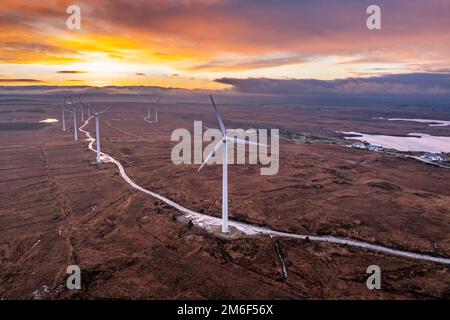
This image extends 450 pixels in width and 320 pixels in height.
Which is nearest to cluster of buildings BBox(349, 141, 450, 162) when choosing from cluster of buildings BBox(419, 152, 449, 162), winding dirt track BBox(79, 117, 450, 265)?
cluster of buildings BBox(419, 152, 449, 162)

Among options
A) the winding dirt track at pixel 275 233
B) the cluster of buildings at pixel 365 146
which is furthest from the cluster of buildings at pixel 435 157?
the winding dirt track at pixel 275 233

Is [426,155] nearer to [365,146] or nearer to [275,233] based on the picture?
[365,146]

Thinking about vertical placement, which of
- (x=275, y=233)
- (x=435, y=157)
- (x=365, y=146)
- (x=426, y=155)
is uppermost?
(x=365, y=146)

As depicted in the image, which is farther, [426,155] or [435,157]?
[426,155]

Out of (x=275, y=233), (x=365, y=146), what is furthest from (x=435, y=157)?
(x=275, y=233)

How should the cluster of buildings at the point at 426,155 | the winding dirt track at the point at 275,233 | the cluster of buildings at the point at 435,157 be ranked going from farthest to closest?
1. the cluster of buildings at the point at 426,155
2. the cluster of buildings at the point at 435,157
3. the winding dirt track at the point at 275,233

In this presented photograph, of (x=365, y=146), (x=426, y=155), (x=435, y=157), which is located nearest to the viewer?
(x=435, y=157)

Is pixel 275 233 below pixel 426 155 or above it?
below

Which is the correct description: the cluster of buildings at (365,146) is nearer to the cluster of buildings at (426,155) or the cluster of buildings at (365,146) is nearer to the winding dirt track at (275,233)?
the cluster of buildings at (426,155)

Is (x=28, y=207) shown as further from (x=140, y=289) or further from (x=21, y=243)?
(x=140, y=289)

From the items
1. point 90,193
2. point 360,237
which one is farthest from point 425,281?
point 90,193

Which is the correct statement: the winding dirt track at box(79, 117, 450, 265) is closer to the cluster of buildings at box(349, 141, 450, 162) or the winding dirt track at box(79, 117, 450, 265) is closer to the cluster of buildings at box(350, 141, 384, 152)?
the cluster of buildings at box(349, 141, 450, 162)
